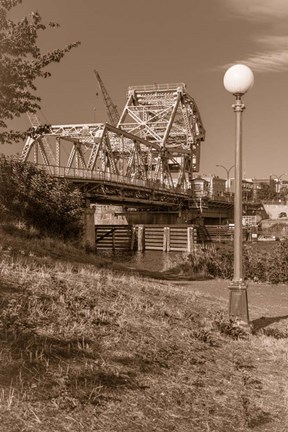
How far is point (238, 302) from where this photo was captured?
34.8 feet

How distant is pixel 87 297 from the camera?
9.77 metres

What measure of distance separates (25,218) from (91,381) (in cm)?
2400

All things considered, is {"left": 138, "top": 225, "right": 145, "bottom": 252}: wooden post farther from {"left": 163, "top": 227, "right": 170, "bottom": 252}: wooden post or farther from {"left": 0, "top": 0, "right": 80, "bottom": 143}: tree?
{"left": 0, "top": 0, "right": 80, "bottom": 143}: tree

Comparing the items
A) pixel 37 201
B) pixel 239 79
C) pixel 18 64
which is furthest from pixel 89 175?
pixel 239 79

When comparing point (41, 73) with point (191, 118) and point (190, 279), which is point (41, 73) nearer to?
point (190, 279)

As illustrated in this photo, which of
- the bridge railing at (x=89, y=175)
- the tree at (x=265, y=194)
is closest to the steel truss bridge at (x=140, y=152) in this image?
the bridge railing at (x=89, y=175)

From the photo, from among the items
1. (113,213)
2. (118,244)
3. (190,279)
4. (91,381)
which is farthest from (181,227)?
(91,381)

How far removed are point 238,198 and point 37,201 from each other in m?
20.9

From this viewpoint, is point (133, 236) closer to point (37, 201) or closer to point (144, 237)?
point (144, 237)

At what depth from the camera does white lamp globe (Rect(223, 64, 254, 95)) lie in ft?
35.4

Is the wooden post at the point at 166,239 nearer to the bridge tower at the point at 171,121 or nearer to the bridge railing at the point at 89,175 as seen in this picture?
the bridge railing at the point at 89,175

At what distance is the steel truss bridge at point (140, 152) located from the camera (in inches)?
2381

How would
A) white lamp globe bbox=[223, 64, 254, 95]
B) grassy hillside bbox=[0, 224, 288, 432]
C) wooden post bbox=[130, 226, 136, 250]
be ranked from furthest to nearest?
wooden post bbox=[130, 226, 136, 250]
white lamp globe bbox=[223, 64, 254, 95]
grassy hillside bbox=[0, 224, 288, 432]

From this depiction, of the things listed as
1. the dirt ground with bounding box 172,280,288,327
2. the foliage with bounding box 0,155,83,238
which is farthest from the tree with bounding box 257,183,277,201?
the dirt ground with bounding box 172,280,288,327
